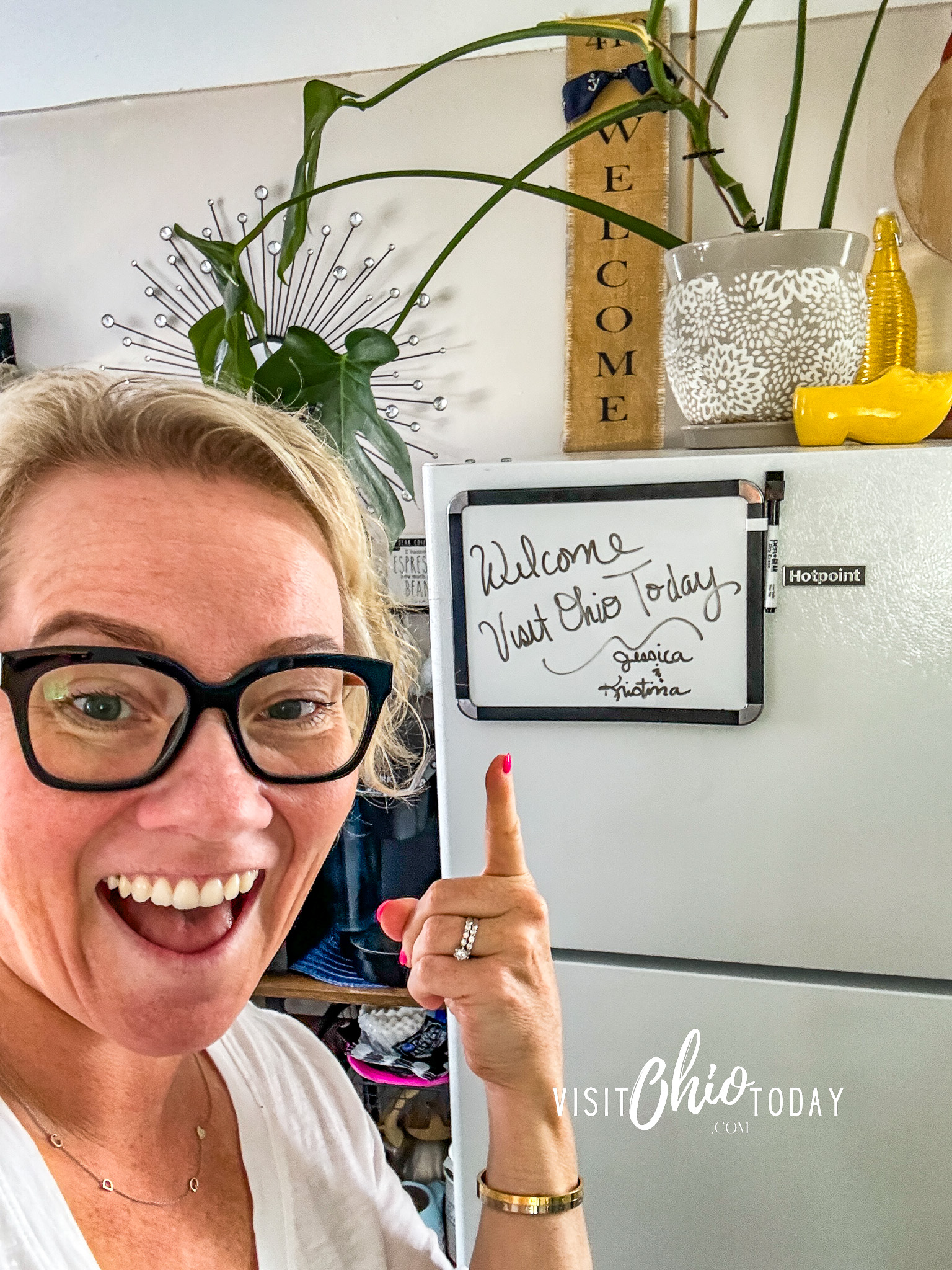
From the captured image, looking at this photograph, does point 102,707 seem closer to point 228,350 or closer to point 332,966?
point 228,350

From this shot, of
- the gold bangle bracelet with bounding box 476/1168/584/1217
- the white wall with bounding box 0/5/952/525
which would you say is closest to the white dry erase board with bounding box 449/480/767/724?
the gold bangle bracelet with bounding box 476/1168/584/1217

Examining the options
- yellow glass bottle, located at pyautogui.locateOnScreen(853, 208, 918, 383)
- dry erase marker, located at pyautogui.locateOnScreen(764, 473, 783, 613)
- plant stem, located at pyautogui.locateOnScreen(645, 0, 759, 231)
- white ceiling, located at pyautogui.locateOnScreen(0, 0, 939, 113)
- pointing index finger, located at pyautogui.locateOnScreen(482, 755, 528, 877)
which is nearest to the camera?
pointing index finger, located at pyautogui.locateOnScreen(482, 755, 528, 877)

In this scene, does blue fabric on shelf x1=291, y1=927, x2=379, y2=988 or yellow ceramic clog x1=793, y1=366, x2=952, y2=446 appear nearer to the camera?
yellow ceramic clog x1=793, y1=366, x2=952, y2=446

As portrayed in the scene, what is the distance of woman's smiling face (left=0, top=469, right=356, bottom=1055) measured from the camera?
0.50 metres

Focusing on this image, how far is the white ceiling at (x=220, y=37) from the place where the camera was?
5.17 ft

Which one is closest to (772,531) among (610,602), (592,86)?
(610,602)

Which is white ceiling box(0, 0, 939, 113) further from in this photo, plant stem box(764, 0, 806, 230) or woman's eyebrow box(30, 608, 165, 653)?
woman's eyebrow box(30, 608, 165, 653)

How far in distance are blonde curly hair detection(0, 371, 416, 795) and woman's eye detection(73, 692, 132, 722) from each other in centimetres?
11

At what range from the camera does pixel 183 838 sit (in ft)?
1.66

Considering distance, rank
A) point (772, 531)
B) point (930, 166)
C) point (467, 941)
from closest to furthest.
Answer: point (467, 941) < point (772, 531) < point (930, 166)

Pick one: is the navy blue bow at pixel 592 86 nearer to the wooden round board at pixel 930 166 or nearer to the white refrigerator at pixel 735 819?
the wooden round board at pixel 930 166

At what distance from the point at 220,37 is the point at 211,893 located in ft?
5.54

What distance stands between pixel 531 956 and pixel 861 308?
78 cm

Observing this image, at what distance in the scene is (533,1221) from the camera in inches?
28.6
